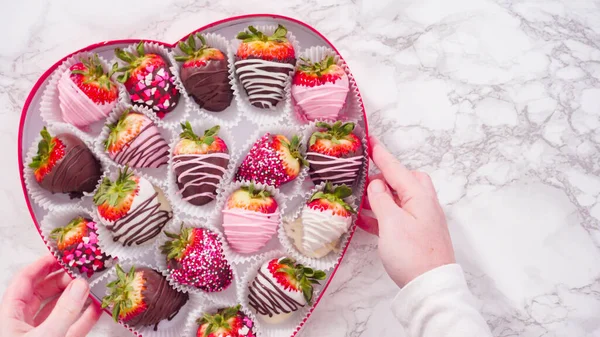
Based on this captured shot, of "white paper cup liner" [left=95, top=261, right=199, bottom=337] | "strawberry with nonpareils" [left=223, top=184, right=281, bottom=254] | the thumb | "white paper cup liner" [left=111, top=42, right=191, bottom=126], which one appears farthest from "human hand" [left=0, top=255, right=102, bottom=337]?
"white paper cup liner" [left=111, top=42, right=191, bottom=126]

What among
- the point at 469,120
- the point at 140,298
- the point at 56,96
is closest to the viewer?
the point at 140,298

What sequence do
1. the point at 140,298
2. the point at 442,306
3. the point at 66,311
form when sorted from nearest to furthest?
the point at 442,306 → the point at 66,311 → the point at 140,298

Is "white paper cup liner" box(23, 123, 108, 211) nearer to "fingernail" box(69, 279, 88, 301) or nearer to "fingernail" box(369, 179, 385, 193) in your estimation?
"fingernail" box(69, 279, 88, 301)

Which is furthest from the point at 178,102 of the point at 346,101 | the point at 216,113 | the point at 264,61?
the point at 346,101

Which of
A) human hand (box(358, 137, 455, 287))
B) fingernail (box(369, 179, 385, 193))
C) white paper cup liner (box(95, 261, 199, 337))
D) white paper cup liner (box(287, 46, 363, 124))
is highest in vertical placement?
white paper cup liner (box(287, 46, 363, 124))

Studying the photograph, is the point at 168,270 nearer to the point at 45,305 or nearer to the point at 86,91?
the point at 45,305
